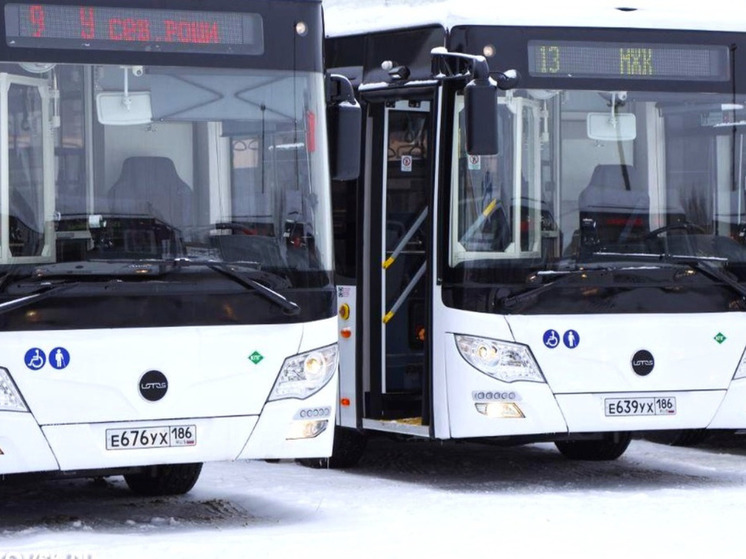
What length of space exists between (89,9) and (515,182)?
132 inches

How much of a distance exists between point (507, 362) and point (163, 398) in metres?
2.88

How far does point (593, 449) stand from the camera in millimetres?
14516

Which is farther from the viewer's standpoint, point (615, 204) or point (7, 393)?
point (615, 204)

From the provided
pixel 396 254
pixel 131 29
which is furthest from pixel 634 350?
pixel 131 29

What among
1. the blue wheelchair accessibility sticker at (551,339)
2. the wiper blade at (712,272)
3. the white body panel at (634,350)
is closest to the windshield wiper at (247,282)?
the white body panel at (634,350)

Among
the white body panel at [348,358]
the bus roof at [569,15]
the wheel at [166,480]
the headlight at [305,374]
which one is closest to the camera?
the headlight at [305,374]

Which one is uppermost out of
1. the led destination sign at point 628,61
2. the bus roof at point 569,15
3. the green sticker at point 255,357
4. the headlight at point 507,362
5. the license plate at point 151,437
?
the bus roof at point 569,15

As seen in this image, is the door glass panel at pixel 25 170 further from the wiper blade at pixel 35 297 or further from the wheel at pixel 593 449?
the wheel at pixel 593 449

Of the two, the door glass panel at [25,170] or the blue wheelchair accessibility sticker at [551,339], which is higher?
the door glass panel at [25,170]

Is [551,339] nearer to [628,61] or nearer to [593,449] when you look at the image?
[628,61]

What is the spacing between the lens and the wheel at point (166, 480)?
40.4ft

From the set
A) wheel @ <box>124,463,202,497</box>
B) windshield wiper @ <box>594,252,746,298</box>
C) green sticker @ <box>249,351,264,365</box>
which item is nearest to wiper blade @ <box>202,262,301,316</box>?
green sticker @ <box>249,351,264,365</box>

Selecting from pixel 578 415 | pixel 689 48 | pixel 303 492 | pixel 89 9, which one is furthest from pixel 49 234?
pixel 689 48

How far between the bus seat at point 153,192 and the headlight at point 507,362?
281 centimetres
